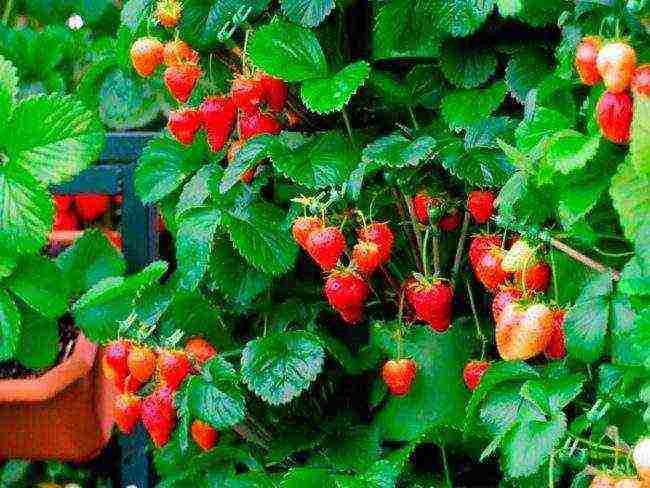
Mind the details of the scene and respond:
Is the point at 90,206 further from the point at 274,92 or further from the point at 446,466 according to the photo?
the point at 446,466

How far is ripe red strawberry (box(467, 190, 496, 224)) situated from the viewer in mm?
1250

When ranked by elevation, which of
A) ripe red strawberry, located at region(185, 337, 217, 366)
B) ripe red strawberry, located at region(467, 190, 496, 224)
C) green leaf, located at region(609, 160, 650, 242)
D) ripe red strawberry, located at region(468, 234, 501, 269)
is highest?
green leaf, located at region(609, 160, 650, 242)

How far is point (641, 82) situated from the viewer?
2.84 ft

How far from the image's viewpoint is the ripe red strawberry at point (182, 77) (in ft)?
4.54

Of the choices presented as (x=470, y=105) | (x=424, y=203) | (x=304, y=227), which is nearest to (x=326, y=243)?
(x=304, y=227)

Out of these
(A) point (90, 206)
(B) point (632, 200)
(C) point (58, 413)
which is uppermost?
(B) point (632, 200)

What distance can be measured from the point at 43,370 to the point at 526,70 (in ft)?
3.46

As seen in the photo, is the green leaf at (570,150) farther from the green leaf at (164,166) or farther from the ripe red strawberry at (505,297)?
the green leaf at (164,166)

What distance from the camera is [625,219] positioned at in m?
0.91

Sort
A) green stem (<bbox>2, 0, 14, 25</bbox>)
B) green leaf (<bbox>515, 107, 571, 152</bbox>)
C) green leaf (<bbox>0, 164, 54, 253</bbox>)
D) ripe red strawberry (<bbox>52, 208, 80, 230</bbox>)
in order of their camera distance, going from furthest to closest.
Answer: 1. green stem (<bbox>2, 0, 14, 25</bbox>)
2. ripe red strawberry (<bbox>52, 208, 80, 230</bbox>)
3. green leaf (<bbox>0, 164, 54, 253</bbox>)
4. green leaf (<bbox>515, 107, 571, 152</bbox>)

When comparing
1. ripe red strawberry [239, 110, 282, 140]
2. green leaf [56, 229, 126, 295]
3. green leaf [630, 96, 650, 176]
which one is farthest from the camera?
green leaf [56, 229, 126, 295]

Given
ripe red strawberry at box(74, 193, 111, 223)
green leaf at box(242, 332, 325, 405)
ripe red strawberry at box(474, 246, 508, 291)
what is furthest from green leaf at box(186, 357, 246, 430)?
ripe red strawberry at box(74, 193, 111, 223)

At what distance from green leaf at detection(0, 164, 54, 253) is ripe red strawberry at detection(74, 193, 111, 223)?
0.80 m

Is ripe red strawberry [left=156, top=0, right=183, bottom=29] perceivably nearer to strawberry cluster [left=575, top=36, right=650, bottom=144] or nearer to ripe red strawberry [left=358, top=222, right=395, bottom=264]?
ripe red strawberry [left=358, top=222, right=395, bottom=264]
